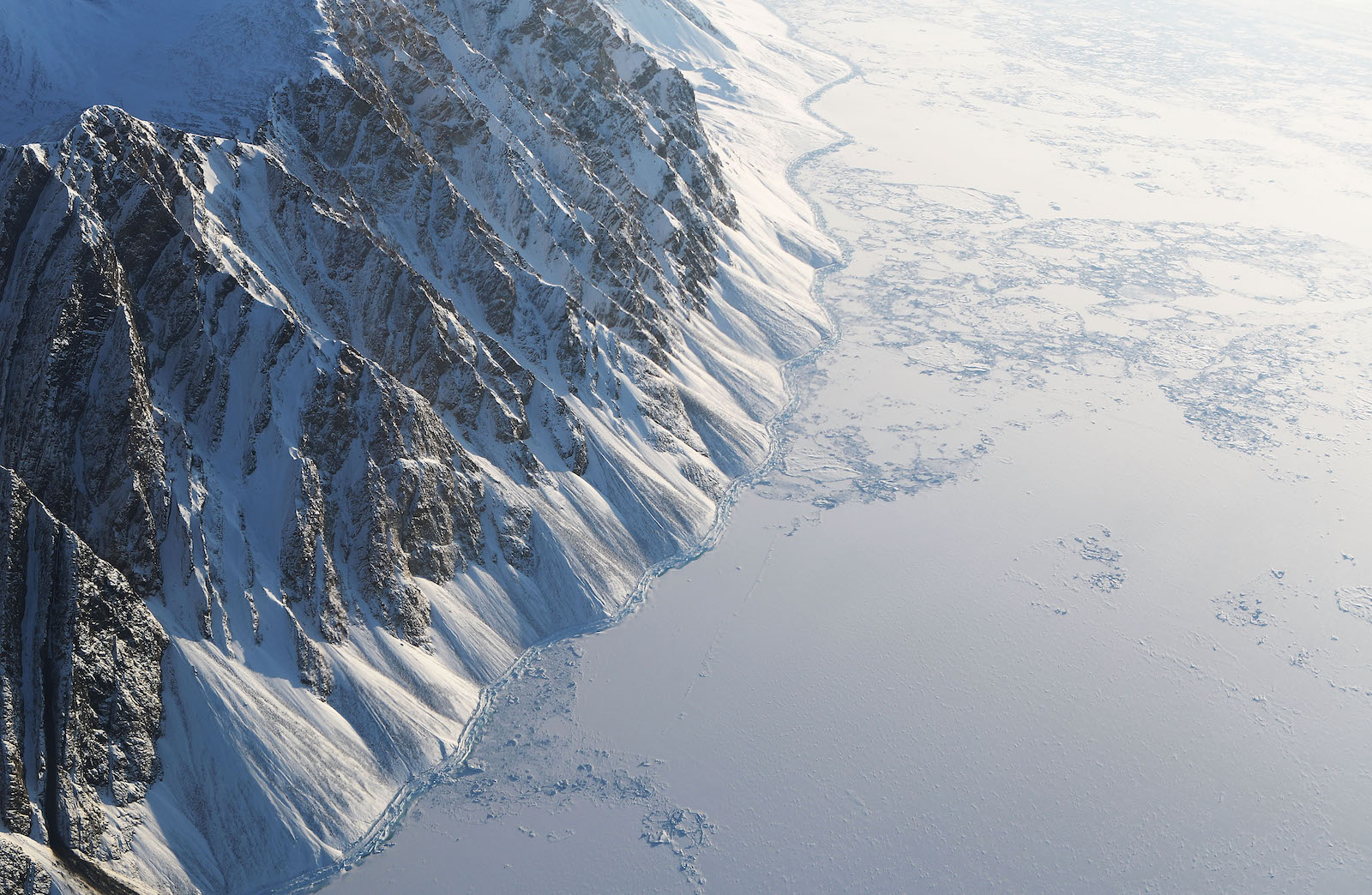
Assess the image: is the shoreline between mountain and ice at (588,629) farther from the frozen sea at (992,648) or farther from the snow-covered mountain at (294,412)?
the snow-covered mountain at (294,412)

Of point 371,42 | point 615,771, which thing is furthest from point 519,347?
point 615,771

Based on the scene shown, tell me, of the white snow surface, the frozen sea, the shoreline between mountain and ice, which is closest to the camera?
the shoreline between mountain and ice

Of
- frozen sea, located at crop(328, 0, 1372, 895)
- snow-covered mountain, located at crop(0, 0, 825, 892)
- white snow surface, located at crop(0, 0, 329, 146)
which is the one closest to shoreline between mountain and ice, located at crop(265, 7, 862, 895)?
frozen sea, located at crop(328, 0, 1372, 895)

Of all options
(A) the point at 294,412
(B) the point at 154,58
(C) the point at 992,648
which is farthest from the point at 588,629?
(B) the point at 154,58

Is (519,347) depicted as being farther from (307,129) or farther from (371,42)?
(371,42)

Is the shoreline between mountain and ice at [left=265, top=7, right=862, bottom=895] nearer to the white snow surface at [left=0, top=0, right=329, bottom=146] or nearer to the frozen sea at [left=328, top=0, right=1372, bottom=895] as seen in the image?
the frozen sea at [left=328, top=0, right=1372, bottom=895]

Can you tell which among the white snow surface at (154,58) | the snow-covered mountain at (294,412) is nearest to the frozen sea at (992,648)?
the snow-covered mountain at (294,412)

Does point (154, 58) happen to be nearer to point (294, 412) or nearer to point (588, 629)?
point (294, 412)
